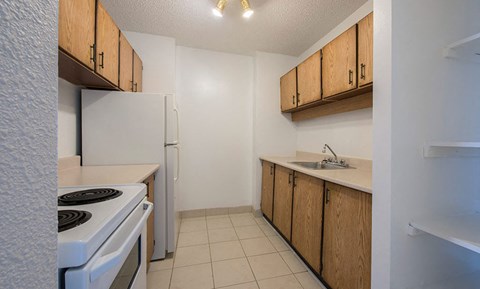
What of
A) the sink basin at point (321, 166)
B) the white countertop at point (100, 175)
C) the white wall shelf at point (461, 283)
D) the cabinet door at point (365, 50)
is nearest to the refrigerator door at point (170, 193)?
the white countertop at point (100, 175)

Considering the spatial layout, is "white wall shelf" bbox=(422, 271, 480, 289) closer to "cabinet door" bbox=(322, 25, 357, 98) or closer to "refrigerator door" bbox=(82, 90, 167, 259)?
"cabinet door" bbox=(322, 25, 357, 98)

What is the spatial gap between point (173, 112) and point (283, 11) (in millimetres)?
1499

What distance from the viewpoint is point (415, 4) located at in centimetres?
99

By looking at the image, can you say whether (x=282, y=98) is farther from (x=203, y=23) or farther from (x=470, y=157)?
(x=470, y=157)

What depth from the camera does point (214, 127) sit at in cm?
297

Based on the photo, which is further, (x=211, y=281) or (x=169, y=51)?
(x=169, y=51)

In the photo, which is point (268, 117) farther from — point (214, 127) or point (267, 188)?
point (267, 188)

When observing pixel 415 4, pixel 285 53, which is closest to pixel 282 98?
pixel 285 53

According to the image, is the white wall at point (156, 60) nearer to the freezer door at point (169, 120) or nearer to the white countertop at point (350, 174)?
the freezer door at point (169, 120)

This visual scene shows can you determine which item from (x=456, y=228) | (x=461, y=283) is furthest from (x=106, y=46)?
(x=461, y=283)

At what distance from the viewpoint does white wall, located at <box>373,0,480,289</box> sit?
97 centimetres

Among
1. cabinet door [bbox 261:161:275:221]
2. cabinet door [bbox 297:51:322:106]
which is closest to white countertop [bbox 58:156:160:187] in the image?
cabinet door [bbox 261:161:275:221]

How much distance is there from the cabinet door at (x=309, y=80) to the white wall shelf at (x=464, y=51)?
1.06 metres

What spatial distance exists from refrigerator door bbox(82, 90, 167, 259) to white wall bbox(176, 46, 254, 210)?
0.98 metres
